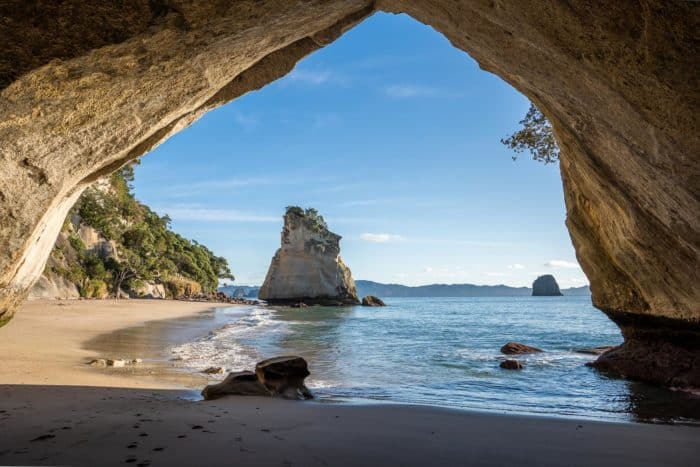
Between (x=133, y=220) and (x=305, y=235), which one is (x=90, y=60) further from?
(x=305, y=235)

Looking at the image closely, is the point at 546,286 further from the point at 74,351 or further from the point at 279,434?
the point at 279,434

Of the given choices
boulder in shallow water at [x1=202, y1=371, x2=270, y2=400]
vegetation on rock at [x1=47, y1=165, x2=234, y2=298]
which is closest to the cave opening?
boulder in shallow water at [x1=202, y1=371, x2=270, y2=400]

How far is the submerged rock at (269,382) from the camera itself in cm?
Result: 663

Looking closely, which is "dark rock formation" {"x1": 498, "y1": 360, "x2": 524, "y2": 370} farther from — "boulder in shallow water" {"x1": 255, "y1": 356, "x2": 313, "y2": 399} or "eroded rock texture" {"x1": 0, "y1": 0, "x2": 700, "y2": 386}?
"boulder in shallow water" {"x1": 255, "y1": 356, "x2": 313, "y2": 399}

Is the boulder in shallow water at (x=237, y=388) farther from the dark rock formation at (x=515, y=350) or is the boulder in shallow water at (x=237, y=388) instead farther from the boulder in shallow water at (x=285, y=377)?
the dark rock formation at (x=515, y=350)

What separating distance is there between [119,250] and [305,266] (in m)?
27.7

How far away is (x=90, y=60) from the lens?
162 inches

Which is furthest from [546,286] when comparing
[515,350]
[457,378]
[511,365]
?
[457,378]

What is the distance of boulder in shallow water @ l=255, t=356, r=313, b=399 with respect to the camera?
690 cm

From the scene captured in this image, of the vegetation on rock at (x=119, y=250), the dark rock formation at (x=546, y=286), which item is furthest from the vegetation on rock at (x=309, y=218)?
the dark rock formation at (x=546, y=286)

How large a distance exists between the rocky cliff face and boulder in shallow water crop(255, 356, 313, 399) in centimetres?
6019

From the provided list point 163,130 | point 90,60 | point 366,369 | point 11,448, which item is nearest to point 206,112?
point 163,130

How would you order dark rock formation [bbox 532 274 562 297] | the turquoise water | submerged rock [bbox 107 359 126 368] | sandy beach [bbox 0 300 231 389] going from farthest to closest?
dark rock formation [bbox 532 274 562 297]
submerged rock [bbox 107 359 126 368]
sandy beach [bbox 0 300 231 389]
the turquoise water

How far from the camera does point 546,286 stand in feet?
567
